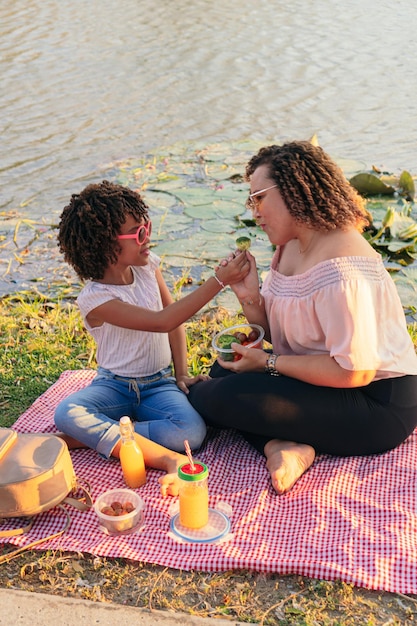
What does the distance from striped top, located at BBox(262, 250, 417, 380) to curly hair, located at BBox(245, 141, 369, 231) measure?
0.59 ft

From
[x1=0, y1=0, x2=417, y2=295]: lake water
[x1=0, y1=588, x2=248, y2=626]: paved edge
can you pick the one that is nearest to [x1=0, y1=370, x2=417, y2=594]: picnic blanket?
[x1=0, y1=588, x2=248, y2=626]: paved edge

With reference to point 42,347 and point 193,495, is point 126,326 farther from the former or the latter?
point 42,347

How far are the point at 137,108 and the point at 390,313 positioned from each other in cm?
729

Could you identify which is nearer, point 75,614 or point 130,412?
point 75,614

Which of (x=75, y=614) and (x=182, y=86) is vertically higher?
(x=75, y=614)

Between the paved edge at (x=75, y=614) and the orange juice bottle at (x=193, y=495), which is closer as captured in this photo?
the paved edge at (x=75, y=614)

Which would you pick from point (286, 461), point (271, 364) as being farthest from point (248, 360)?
point (286, 461)

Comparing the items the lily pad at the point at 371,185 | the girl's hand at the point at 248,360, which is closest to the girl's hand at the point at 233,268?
the girl's hand at the point at 248,360

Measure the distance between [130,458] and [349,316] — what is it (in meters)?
1.03

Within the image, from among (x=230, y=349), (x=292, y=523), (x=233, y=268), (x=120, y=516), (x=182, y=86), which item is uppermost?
(x=233, y=268)

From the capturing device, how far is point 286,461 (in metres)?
2.91

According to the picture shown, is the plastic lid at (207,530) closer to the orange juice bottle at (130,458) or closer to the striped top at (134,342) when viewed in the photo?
the orange juice bottle at (130,458)

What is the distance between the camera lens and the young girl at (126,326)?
314cm

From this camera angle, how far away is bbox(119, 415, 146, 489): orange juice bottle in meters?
2.92
